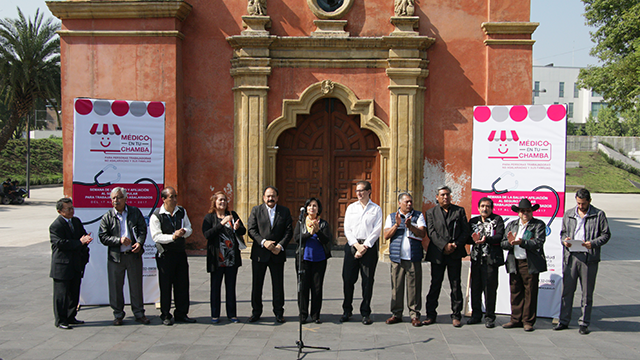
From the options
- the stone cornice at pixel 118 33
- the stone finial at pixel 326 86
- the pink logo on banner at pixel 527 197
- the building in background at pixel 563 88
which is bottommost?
the pink logo on banner at pixel 527 197

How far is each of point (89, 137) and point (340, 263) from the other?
5.67 m

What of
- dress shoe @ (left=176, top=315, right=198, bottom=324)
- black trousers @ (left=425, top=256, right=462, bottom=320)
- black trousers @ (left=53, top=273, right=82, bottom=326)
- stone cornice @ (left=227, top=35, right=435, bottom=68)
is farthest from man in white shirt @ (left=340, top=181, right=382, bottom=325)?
stone cornice @ (left=227, top=35, right=435, bottom=68)

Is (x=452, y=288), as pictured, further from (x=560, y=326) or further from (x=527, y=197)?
(x=527, y=197)

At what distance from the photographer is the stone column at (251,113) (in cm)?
1108

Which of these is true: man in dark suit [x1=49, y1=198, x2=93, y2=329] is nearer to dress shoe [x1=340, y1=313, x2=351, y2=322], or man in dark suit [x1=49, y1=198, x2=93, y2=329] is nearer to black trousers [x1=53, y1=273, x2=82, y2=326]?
black trousers [x1=53, y1=273, x2=82, y2=326]

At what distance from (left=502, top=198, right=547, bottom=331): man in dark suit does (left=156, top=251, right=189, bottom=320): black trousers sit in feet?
13.6

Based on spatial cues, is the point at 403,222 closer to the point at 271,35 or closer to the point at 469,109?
the point at 469,109

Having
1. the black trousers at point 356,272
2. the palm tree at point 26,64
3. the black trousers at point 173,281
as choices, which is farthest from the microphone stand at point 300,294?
the palm tree at point 26,64

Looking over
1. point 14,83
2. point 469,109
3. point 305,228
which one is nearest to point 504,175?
point 305,228

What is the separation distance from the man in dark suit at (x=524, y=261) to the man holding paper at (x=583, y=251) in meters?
0.34

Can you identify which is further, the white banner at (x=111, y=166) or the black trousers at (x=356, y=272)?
the white banner at (x=111, y=166)

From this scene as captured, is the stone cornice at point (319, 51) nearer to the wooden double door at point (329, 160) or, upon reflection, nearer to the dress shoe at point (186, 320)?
the wooden double door at point (329, 160)

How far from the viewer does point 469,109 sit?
11078mm

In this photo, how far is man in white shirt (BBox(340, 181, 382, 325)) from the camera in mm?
6789
